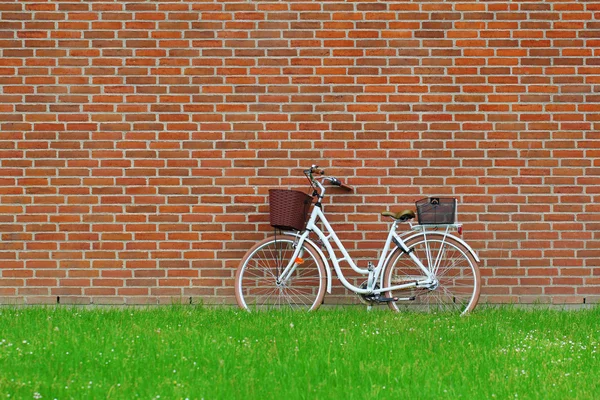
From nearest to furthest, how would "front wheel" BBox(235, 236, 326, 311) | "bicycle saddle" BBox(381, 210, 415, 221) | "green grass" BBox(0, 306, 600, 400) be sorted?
"green grass" BBox(0, 306, 600, 400), "bicycle saddle" BBox(381, 210, 415, 221), "front wheel" BBox(235, 236, 326, 311)

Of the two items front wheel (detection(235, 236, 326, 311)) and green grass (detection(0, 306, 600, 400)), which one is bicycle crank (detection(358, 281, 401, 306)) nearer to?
green grass (detection(0, 306, 600, 400))

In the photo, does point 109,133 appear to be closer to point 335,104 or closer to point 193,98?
point 193,98

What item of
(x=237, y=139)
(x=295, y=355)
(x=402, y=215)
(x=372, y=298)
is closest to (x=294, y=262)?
(x=372, y=298)

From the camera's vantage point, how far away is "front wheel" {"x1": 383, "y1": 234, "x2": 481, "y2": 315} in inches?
251

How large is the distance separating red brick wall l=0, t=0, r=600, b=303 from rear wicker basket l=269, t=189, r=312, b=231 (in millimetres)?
452

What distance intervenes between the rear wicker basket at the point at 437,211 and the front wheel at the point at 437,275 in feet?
0.47

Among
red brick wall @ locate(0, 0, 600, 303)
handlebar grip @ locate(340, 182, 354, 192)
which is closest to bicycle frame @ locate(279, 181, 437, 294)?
handlebar grip @ locate(340, 182, 354, 192)

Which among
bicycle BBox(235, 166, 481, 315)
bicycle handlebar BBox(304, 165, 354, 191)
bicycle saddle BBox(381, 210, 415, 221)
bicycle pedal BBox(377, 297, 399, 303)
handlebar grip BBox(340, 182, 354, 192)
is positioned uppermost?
bicycle handlebar BBox(304, 165, 354, 191)

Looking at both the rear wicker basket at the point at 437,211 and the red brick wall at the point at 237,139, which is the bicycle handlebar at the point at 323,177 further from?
the rear wicker basket at the point at 437,211

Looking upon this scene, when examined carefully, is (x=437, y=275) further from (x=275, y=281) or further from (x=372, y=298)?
(x=275, y=281)

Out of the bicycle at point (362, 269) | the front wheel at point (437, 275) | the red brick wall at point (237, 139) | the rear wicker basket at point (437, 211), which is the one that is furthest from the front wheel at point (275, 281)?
the rear wicker basket at point (437, 211)

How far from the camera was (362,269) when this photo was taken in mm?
6496

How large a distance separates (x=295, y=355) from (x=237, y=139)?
91.7 inches

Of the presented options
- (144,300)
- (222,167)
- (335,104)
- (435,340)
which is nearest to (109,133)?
(222,167)
